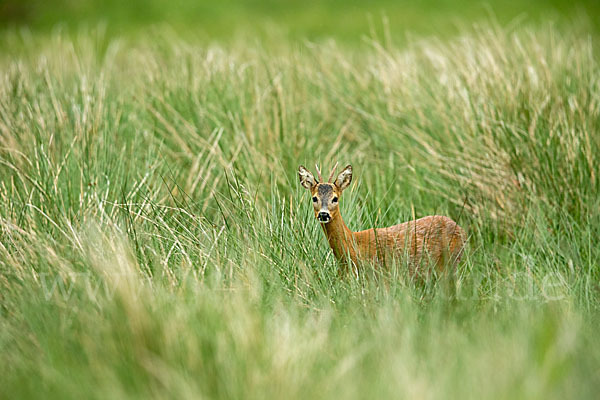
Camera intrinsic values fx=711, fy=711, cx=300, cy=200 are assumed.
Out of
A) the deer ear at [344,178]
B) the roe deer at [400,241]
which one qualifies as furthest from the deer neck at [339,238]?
the deer ear at [344,178]

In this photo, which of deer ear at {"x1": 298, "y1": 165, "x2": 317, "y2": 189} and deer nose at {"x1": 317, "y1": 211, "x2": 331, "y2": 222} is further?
deer ear at {"x1": 298, "y1": 165, "x2": 317, "y2": 189}

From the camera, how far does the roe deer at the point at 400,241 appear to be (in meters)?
2.59

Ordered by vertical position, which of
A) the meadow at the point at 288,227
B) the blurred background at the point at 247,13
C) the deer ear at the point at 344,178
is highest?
the blurred background at the point at 247,13

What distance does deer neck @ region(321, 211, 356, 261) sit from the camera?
101 inches

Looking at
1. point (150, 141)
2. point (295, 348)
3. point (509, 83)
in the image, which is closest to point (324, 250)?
point (295, 348)

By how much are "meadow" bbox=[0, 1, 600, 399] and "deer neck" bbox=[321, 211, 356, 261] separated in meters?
0.09

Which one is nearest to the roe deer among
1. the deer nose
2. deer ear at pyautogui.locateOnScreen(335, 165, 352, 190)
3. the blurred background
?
deer ear at pyautogui.locateOnScreen(335, 165, 352, 190)

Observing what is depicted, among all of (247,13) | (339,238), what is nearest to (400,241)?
(339,238)

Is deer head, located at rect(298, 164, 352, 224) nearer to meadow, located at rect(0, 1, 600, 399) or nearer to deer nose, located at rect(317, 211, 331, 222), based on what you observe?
deer nose, located at rect(317, 211, 331, 222)

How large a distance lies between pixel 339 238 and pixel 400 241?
0.27 metres

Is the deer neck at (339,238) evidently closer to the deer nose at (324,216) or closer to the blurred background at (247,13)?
the deer nose at (324,216)

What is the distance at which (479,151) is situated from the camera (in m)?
3.80

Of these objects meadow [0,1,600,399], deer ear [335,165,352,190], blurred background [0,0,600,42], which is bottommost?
meadow [0,1,600,399]

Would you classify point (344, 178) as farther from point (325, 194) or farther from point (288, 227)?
point (288, 227)
